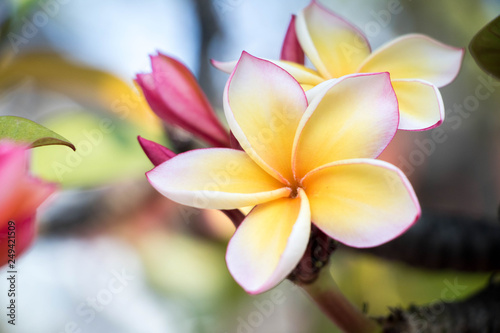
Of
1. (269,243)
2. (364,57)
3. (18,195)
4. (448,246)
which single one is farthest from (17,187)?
(448,246)

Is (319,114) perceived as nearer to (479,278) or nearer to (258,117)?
(258,117)

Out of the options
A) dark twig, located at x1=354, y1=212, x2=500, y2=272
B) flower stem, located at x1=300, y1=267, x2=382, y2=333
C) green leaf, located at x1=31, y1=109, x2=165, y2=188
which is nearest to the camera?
flower stem, located at x1=300, y1=267, x2=382, y2=333

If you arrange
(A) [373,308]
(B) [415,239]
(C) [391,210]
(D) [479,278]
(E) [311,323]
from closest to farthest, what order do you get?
(C) [391,210], (B) [415,239], (D) [479,278], (A) [373,308], (E) [311,323]

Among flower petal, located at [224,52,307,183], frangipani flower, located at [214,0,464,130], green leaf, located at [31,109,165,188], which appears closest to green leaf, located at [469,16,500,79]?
frangipani flower, located at [214,0,464,130]

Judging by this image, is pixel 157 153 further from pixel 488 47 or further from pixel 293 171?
pixel 488 47

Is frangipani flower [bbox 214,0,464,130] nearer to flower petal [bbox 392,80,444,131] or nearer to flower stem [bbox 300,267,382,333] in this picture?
flower petal [bbox 392,80,444,131]

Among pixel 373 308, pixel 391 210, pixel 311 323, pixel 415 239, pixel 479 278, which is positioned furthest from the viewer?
pixel 311 323

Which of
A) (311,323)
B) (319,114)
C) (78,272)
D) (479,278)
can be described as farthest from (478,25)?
(78,272)
